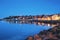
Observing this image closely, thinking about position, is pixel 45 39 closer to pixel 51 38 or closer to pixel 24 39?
pixel 51 38

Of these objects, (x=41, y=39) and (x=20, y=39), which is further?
(x=20, y=39)

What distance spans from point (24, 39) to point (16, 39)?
0.27 feet

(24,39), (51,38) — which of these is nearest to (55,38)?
(51,38)

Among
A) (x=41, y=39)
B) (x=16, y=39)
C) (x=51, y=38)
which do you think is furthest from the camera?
(x=16, y=39)

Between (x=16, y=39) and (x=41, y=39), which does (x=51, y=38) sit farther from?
(x=16, y=39)

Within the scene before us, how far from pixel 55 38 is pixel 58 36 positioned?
0.28ft

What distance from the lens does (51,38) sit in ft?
4.65

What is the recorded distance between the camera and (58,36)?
4.92 ft

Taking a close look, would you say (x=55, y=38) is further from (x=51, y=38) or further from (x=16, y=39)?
(x=16, y=39)

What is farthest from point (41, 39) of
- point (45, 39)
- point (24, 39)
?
point (24, 39)

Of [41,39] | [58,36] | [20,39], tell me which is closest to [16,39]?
[20,39]

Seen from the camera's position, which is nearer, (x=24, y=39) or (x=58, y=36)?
(x=58, y=36)

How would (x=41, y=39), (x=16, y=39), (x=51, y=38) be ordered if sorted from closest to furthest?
(x=51, y=38) → (x=41, y=39) → (x=16, y=39)

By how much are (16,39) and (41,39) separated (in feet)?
1.11
